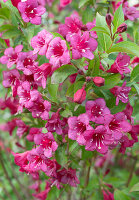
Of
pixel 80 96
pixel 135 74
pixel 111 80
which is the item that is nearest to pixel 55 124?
pixel 80 96

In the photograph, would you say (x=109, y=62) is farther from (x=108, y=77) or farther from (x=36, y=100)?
(x=36, y=100)

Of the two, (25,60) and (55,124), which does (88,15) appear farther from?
(55,124)

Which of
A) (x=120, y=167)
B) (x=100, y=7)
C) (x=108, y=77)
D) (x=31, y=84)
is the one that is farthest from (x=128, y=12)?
(x=120, y=167)

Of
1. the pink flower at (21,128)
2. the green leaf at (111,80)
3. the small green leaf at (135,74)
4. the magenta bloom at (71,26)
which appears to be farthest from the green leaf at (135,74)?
the pink flower at (21,128)

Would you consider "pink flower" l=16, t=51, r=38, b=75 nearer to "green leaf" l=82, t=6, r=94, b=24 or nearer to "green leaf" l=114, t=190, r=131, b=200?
"green leaf" l=82, t=6, r=94, b=24

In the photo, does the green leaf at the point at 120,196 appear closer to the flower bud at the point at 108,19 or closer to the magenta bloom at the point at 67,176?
the magenta bloom at the point at 67,176
